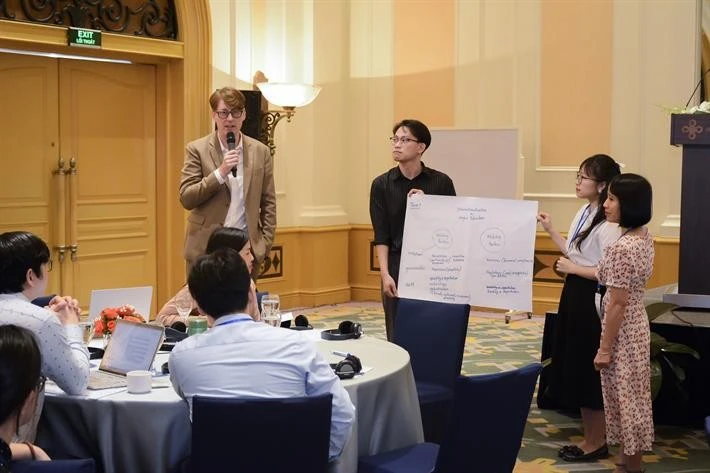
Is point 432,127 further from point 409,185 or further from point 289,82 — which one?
point 409,185

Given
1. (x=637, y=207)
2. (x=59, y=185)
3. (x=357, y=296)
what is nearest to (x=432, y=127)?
(x=357, y=296)

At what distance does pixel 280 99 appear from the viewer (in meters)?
8.59

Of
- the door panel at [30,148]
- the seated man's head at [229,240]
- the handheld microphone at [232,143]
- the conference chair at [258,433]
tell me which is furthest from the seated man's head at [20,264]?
the door panel at [30,148]

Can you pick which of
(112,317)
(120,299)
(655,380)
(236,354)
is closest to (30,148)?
(120,299)

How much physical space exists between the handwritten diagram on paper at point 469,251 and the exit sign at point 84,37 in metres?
3.47

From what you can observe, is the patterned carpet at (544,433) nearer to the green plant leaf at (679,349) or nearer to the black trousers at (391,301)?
the green plant leaf at (679,349)

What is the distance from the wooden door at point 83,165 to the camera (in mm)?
7445

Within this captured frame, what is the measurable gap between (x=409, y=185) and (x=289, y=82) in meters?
4.16

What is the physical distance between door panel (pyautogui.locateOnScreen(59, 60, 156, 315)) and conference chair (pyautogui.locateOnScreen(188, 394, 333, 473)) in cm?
538

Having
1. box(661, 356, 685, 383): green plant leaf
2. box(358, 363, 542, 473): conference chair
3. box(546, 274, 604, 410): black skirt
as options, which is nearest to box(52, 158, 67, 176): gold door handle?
box(546, 274, 604, 410): black skirt

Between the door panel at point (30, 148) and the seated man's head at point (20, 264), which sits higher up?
the door panel at point (30, 148)

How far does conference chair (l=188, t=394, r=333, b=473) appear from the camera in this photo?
8.70 feet

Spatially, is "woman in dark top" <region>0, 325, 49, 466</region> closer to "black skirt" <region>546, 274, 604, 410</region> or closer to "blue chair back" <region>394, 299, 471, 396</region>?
"blue chair back" <region>394, 299, 471, 396</region>

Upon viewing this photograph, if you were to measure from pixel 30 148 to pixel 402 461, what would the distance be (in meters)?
5.04
